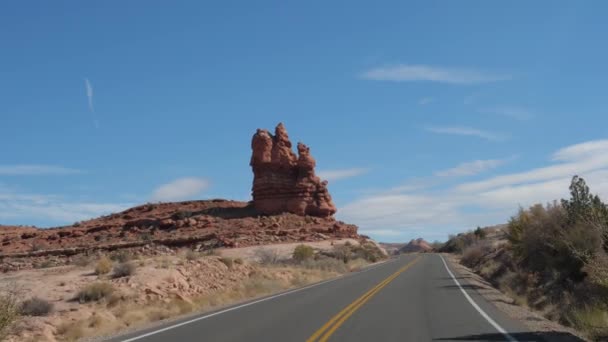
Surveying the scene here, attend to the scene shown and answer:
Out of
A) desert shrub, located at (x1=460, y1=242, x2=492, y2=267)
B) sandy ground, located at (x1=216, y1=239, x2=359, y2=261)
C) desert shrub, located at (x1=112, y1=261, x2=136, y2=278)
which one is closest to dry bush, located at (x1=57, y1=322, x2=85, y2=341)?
desert shrub, located at (x1=112, y1=261, x2=136, y2=278)

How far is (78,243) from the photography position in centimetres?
7069

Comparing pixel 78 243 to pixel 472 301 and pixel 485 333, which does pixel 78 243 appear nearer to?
pixel 472 301

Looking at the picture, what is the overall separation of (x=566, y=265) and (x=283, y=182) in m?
70.6

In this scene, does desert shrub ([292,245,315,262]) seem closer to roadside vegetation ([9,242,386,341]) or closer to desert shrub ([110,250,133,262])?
roadside vegetation ([9,242,386,341])

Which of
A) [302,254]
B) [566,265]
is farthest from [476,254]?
[566,265]

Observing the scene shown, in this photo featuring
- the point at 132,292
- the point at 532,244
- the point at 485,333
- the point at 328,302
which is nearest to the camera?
Result: the point at 485,333

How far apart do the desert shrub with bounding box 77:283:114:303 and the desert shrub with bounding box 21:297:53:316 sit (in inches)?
80.1

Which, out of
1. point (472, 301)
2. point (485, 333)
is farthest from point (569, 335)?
point (472, 301)

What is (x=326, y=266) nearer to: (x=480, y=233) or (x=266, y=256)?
(x=266, y=256)

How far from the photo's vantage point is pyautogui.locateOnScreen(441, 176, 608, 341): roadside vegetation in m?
14.7

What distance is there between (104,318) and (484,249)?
53066 mm

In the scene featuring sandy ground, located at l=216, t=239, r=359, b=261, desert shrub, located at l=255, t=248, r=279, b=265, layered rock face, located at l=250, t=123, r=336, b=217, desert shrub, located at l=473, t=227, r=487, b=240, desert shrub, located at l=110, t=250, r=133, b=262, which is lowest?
desert shrub, located at l=110, t=250, r=133, b=262

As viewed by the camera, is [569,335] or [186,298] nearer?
[569,335]

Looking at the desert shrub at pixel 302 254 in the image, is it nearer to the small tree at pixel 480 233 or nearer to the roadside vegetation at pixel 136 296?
the roadside vegetation at pixel 136 296
